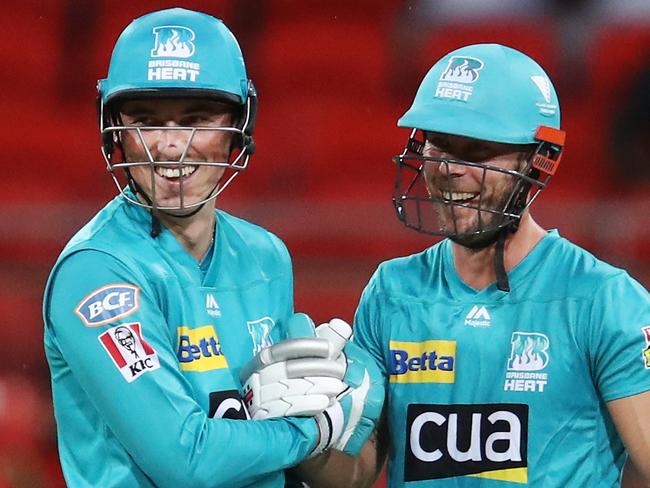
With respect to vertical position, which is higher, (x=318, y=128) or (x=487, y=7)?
(x=487, y=7)

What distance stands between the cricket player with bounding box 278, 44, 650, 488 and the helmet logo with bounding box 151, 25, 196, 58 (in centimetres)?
44

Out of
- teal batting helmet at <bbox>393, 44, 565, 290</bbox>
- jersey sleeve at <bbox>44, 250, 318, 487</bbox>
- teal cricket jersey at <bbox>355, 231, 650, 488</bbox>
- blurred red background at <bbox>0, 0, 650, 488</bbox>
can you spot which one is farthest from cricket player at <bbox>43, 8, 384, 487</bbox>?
blurred red background at <bbox>0, 0, 650, 488</bbox>

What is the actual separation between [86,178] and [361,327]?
2.60 metres

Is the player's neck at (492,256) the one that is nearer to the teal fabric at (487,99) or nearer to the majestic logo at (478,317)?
the majestic logo at (478,317)

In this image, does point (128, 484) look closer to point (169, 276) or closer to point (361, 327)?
point (169, 276)

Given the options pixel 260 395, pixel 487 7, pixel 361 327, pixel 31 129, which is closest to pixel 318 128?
pixel 487 7

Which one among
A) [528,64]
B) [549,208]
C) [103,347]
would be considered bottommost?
[549,208]

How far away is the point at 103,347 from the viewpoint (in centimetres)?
199

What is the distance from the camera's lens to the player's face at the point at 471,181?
2.27m

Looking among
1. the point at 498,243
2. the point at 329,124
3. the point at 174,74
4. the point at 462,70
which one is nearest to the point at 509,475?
the point at 498,243

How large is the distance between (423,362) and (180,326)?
0.49 m

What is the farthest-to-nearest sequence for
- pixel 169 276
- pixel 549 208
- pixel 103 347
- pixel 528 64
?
1. pixel 549 208
2. pixel 528 64
3. pixel 169 276
4. pixel 103 347

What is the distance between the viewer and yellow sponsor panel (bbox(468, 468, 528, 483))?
86.6 inches

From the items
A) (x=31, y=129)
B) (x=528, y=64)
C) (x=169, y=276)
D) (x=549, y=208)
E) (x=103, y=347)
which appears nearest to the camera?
(x=103, y=347)
